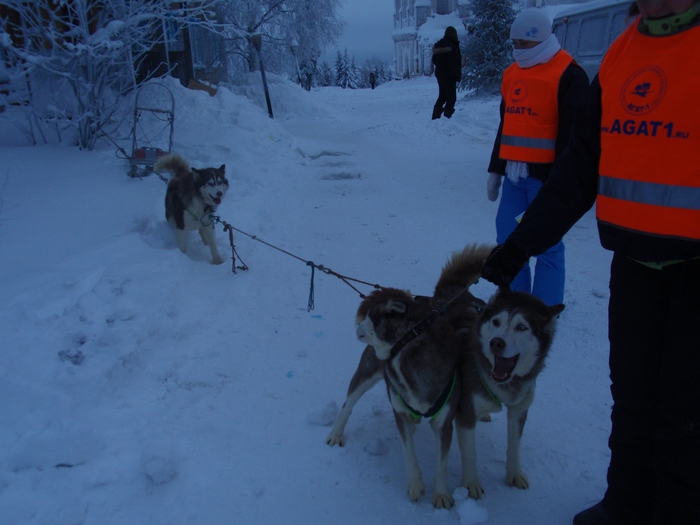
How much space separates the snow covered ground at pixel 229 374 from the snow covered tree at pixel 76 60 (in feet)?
6.29

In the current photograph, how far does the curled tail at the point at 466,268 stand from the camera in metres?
2.51

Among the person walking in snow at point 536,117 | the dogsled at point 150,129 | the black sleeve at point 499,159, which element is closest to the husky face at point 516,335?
the person walking in snow at point 536,117

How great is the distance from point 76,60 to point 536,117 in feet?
24.3

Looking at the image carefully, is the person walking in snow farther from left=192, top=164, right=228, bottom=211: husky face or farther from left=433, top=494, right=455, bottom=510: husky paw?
left=192, top=164, right=228, bottom=211: husky face

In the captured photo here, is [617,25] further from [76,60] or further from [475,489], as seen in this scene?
[76,60]

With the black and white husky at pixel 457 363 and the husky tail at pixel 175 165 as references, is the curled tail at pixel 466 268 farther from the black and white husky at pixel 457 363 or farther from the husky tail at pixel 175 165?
the husky tail at pixel 175 165

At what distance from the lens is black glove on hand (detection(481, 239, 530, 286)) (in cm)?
194

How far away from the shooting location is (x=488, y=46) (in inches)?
624

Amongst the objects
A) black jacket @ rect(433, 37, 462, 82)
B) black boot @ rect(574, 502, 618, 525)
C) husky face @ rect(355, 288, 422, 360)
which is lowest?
black boot @ rect(574, 502, 618, 525)

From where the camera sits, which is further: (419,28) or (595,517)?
(419,28)

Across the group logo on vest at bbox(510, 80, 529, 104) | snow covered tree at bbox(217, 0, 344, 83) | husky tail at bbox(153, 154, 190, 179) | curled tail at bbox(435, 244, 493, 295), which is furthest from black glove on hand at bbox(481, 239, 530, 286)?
snow covered tree at bbox(217, 0, 344, 83)

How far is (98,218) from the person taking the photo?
537cm

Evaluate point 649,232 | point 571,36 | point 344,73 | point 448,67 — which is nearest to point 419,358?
point 649,232

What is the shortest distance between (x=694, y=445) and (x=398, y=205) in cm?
552
